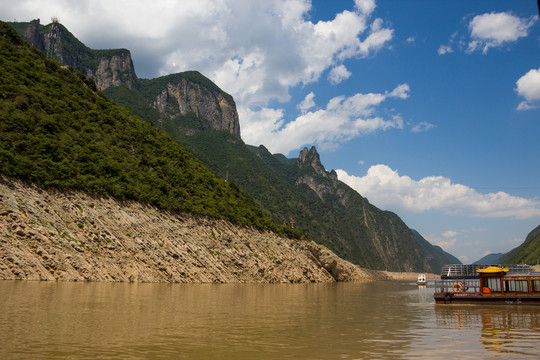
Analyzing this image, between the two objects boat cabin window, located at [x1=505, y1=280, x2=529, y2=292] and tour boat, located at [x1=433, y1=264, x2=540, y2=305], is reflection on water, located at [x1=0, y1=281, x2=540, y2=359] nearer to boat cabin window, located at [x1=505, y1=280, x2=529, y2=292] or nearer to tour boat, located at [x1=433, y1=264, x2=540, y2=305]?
tour boat, located at [x1=433, y1=264, x2=540, y2=305]

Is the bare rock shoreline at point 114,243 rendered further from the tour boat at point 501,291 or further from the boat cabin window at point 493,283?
the boat cabin window at point 493,283

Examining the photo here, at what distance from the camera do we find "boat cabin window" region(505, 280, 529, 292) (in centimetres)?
3447

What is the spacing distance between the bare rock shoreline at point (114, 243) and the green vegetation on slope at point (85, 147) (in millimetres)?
2244

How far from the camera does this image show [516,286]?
114 ft

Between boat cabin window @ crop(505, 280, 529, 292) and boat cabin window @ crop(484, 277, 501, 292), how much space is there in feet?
2.20

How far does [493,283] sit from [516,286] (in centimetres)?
179

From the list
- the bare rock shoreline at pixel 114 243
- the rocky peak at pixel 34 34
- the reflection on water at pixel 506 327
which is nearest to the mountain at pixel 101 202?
the bare rock shoreline at pixel 114 243

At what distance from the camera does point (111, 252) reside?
153ft

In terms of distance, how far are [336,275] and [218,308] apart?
84754 mm

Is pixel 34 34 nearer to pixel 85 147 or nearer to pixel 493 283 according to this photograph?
pixel 85 147

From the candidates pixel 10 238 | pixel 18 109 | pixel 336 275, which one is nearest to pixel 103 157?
pixel 18 109

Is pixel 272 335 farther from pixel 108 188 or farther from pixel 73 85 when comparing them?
pixel 73 85

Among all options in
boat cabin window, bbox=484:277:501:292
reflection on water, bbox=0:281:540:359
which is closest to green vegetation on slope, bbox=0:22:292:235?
reflection on water, bbox=0:281:540:359

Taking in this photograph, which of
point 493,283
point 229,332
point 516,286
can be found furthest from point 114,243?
point 516,286
